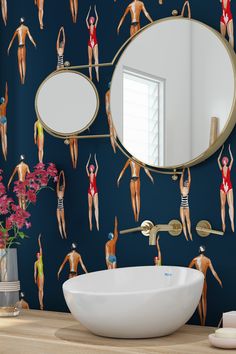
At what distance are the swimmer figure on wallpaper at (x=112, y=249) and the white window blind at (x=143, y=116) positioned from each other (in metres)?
0.34

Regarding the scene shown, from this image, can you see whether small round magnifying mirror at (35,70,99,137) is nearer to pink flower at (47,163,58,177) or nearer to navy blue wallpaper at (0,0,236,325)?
navy blue wallpaper at (0,0,236,325)

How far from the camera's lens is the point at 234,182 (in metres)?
2.57

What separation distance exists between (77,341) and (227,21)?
4.40ft

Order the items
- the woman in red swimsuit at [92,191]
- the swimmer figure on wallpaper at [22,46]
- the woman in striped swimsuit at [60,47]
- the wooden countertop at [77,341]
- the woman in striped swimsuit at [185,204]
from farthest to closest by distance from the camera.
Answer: the swimmer figure on wallpaper at [22,46], the woman in striped swimsuit at [60,47], the woman in red swimsuit at [92,191], the woman in striped swimsuit at [185,204], the wooden countertop at [77,341]

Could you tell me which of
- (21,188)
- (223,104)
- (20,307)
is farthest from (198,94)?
(20,307)

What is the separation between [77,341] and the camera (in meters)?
2.28

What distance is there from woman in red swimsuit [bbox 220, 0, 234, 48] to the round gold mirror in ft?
0.15

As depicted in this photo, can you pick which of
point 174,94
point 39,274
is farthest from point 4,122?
point 174,94

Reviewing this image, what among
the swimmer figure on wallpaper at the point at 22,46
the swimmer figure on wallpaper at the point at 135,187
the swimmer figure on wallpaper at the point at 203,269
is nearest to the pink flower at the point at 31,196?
the swimmer figure on wallpaper at the point at 135,187

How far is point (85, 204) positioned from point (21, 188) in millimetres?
292

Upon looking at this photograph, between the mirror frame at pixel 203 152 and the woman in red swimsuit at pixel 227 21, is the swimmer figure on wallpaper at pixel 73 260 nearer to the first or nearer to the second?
the mirror frame at pixel 203 152

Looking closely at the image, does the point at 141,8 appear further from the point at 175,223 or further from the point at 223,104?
the point at 175,223

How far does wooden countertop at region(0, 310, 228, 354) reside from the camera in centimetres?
214

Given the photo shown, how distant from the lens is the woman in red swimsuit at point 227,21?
2.57m
